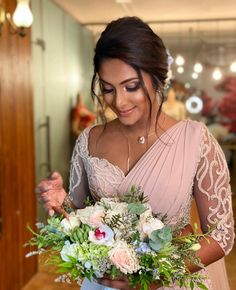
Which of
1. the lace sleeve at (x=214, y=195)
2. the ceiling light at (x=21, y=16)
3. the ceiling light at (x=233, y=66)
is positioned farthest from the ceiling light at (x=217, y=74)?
the lace sleeve at (x=214, y=195)

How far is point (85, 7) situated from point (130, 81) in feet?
13.0

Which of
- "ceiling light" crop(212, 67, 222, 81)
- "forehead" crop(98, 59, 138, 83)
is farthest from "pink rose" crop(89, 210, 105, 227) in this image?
"ceiling light" crop(212, 67, 222, 81)

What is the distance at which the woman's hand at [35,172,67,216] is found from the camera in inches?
46.1

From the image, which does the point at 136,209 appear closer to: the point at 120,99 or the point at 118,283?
the point at 118,283

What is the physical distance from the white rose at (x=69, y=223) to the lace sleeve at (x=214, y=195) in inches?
16.3

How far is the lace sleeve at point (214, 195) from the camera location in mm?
1271

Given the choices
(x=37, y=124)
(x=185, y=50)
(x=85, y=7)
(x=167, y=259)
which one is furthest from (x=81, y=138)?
(x=185, y=50)

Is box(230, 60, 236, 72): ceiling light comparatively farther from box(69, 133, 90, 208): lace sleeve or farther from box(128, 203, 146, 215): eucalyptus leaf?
box(128, 203, 146, 215): eucalyptus leaf

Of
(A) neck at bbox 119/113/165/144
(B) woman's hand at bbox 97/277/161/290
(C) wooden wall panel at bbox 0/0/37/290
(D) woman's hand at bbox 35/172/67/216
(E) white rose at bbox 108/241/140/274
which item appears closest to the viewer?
(E) white rose at bbox 108/241/140/274

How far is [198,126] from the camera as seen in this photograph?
135cm

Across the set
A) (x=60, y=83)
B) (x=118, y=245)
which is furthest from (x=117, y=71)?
(x=60, y=83)

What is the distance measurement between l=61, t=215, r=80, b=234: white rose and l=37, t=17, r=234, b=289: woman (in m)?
0.09

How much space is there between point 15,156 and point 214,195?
205cm

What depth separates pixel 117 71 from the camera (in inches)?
48.2
